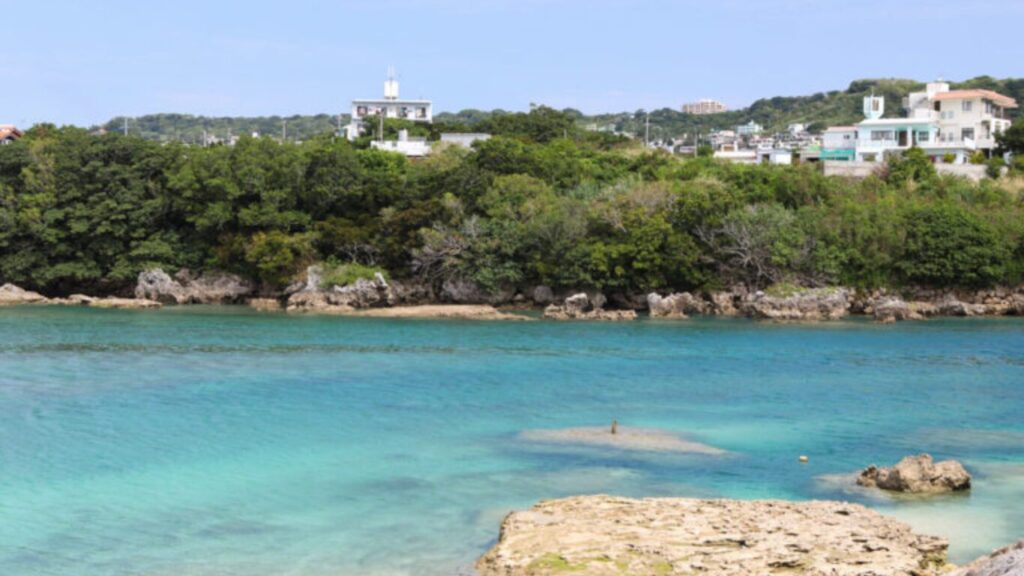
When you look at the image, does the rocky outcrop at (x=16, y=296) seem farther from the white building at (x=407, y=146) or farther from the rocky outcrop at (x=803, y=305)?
the rocky outcrop at (x=803, y=305)

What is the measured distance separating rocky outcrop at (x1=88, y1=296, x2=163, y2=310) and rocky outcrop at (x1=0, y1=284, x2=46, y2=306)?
300 centimetres

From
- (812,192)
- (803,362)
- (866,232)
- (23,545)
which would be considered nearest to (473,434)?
(23,545)

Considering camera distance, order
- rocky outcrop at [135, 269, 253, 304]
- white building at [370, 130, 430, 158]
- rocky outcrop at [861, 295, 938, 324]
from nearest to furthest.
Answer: rocky outcrop at [861, 295, 938, 324], rocky outcrop at [135, 269, 253, 304], white building at [370, 130, 430, 158]

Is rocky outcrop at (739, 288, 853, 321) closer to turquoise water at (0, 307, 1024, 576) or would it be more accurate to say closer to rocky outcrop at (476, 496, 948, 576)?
turquoise water at (0, 307, 1024, 576)

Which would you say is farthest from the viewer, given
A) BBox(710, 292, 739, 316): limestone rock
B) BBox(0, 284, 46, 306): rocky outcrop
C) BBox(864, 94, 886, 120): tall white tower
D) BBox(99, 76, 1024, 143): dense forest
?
BBox(99, 76, 1024, 143): dense forest

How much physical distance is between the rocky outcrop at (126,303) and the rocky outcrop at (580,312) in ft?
62.8

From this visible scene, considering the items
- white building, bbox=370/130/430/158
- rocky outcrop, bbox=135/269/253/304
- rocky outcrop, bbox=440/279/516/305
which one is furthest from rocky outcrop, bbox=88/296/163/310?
white building, bbox=370/130/430/158

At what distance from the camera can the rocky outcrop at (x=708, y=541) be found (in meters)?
13.9

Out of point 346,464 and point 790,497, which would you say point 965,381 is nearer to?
point 790,497

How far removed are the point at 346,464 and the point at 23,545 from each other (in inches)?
252

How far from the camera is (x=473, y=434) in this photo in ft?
79.1

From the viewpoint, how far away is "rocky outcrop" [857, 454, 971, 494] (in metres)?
18.8

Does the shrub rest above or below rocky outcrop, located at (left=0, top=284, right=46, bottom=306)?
above

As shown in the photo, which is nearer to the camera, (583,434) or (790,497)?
(790,497)
